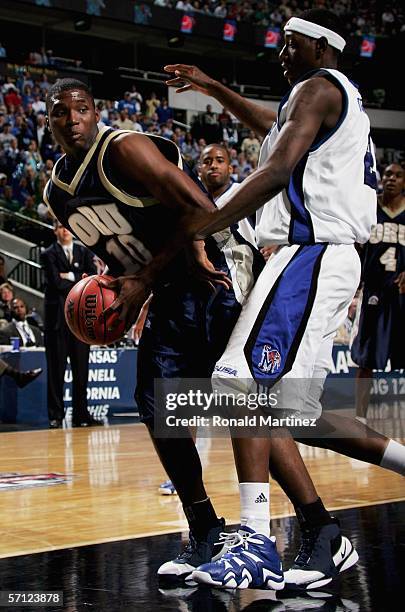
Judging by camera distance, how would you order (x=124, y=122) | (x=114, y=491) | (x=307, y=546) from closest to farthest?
(x=307, y=546), (x=114, y=491), (x=124, y=122)

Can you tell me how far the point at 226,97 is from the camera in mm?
3691

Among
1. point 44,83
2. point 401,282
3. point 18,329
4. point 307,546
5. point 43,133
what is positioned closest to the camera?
point 307,546

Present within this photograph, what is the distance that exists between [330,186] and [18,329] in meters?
7.10

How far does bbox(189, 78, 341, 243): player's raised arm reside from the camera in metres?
2.78

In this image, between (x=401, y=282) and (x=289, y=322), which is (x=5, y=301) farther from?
(x=289, y=322)

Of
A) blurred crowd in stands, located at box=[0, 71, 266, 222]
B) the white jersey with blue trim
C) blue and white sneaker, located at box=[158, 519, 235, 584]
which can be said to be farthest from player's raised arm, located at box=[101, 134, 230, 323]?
blurred crowd in stands, located at box=[0, 71, 266, 222]

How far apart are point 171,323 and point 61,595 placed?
958mm

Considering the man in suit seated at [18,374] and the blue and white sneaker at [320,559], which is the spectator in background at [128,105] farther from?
the blue and white sneaker at [320,559]

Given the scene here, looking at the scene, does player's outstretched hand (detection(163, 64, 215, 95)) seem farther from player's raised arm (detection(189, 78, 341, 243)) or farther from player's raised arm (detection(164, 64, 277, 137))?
player's raised arm (detection(189, 78, 341, 243))

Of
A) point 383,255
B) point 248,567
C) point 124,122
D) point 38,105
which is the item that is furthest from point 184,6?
point 248,567

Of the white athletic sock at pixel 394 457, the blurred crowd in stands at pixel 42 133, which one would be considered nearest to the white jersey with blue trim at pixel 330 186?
the white athletic sock at pixel 394 457

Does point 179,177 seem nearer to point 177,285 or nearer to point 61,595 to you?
point 177,285

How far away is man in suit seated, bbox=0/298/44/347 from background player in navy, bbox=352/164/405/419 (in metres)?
3.64

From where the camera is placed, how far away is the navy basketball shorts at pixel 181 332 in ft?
10.5
